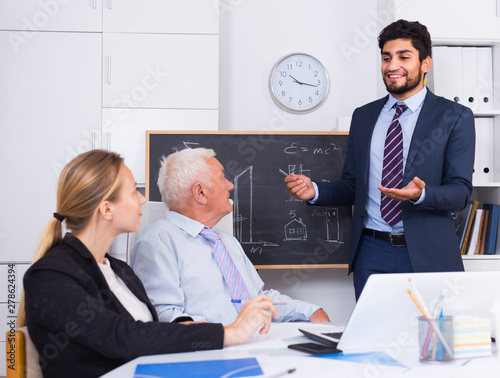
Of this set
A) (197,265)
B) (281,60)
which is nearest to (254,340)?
(197,265)

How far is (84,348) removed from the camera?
127 centimetres

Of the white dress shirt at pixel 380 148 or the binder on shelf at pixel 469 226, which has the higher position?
the white dress shirt at pixel 380 148

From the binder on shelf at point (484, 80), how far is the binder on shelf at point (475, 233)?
60 centimetres

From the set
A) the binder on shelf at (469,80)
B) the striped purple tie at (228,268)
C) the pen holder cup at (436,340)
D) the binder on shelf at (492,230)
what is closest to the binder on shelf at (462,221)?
the binder on shelf at (492,230)

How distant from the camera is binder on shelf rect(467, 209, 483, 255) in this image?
3158 mm

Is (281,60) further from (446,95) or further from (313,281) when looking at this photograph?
(313,281)

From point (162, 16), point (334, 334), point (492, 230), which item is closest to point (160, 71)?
point (162, 16)

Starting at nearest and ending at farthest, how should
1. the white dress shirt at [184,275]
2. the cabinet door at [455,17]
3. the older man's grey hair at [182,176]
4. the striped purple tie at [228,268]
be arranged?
the white dress shirt at [184,275] → the striped purple tie at [228,268] → the older man's grey hair at [182,176] → the cabinet door at [455,17]

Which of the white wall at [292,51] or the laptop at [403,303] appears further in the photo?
the white wall at [292,51]

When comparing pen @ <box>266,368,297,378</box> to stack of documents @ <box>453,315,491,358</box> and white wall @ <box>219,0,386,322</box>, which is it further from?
white wall @ <box>219,0,386,322</box>

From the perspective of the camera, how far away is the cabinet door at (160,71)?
329 cm

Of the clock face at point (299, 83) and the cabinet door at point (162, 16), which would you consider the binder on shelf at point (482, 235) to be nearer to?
the clock face at point (299, 83)

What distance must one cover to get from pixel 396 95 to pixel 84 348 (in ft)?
5.37

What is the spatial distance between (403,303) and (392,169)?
1124 millimetres
